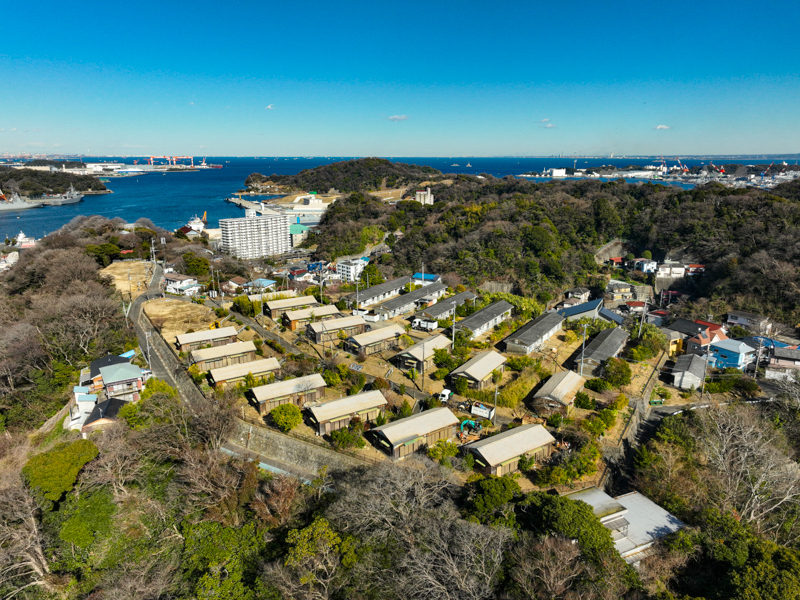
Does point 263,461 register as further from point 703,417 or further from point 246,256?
point 246,256

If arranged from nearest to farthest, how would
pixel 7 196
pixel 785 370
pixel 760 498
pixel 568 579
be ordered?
pixel 568 579, pixel 760 498, pixel 785 370, pixel 7 196

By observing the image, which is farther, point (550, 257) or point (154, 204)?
point (154, 204)

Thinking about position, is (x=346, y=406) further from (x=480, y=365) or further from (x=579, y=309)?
(x=579, y=309)

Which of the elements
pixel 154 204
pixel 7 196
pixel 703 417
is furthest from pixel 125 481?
pixel 7 196

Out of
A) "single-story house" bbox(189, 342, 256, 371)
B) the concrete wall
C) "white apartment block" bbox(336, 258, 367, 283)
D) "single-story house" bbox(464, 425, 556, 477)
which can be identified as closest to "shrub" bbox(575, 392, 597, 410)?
"single-story house" bbox(464, 425, 556, 477)

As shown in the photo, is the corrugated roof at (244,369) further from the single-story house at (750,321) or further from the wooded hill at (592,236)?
the single-story house at (750,321)
